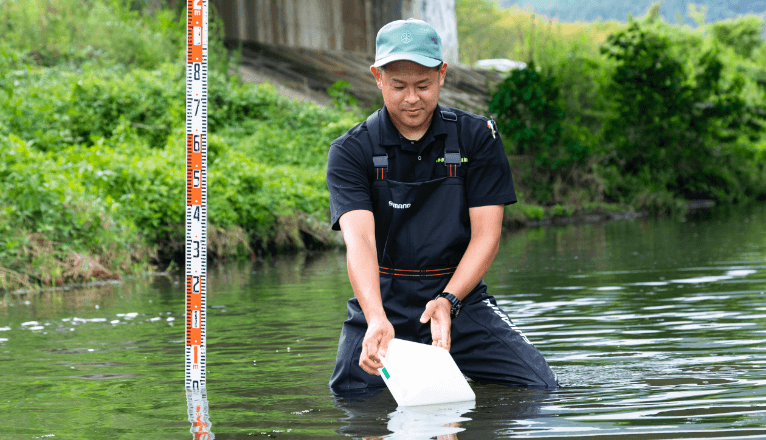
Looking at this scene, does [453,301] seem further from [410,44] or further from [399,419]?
[410,44]

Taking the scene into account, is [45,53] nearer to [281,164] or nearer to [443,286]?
[281,164]

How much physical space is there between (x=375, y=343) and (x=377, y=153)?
2.88ft

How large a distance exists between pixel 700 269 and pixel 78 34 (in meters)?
14.9

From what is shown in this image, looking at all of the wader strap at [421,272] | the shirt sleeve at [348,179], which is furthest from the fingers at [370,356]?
the shirt sleeve at [348,179]

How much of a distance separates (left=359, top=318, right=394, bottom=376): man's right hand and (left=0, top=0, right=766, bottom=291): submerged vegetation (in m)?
7.55

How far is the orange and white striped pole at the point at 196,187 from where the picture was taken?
4.88 m

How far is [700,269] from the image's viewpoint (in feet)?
34.3

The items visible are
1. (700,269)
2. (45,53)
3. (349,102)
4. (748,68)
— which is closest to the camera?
(700,269)

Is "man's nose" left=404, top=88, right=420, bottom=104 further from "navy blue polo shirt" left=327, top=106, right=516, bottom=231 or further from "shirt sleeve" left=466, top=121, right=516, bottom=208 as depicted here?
"shirt sleeve" left=466, top=121, right=516, bottom=208

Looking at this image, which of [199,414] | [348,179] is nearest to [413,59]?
[348,179]

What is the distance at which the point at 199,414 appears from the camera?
439 cm

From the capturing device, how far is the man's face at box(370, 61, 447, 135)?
13.5 feet

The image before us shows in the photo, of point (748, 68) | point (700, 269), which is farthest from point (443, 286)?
point (748, 68)

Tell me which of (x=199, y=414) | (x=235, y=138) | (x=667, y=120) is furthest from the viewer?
(x=667, y=120)
